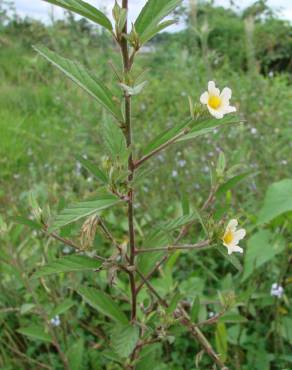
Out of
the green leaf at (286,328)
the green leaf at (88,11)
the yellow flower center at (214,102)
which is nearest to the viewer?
the green leaf at (88,11)

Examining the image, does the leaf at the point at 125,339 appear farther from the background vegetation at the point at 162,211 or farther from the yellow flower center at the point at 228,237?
the yellow flower center at the point at 228,237

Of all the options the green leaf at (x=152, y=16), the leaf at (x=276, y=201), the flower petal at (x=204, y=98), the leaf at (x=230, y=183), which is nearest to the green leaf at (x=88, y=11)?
the green leaf at (x=152, y=16)

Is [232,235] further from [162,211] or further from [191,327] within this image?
[162,211]

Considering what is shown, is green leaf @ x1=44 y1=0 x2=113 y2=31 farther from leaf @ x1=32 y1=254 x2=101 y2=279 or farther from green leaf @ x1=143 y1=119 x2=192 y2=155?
leaf @ x1=32 y1=254 x2=101 y2=279

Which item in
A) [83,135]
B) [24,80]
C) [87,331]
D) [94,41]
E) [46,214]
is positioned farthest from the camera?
[24,80]

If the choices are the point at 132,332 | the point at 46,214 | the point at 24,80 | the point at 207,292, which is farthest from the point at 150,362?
the point at 24,80

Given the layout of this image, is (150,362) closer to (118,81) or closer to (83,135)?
(118,81)

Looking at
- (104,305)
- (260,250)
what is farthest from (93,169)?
(260,250)
